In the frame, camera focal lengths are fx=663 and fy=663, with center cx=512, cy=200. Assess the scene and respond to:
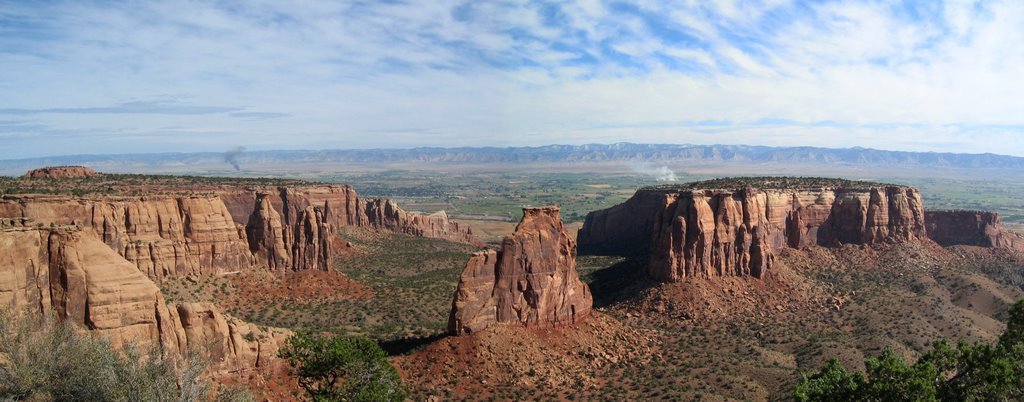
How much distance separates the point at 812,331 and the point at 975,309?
23351mm

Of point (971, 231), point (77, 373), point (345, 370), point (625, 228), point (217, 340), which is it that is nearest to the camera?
point (77, 373)

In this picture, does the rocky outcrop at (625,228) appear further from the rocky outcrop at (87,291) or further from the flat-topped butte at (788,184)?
the rocky outcrop at (87,291)

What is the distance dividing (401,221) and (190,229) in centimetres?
6013

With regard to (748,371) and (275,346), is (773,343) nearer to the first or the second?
(748,371)

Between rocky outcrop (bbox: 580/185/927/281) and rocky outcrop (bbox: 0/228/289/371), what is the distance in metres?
49.1

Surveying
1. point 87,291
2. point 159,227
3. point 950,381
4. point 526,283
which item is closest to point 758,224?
point 526,283

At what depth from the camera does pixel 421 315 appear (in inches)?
2557

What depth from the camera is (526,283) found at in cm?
4856

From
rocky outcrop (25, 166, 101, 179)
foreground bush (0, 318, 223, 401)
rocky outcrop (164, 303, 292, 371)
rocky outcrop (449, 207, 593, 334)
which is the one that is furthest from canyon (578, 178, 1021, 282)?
rocky outcrop (25, 166, 101, 179)

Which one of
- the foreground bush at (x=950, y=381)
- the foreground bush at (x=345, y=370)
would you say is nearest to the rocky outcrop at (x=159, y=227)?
the foreground bush at (x=345, y=370)

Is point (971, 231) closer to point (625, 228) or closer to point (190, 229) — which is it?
point (625, 228)

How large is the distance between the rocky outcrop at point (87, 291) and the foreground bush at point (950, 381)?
27758 millimetres

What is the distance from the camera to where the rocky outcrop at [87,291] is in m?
29.1

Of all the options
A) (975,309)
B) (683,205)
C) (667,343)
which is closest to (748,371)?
(667,343)
